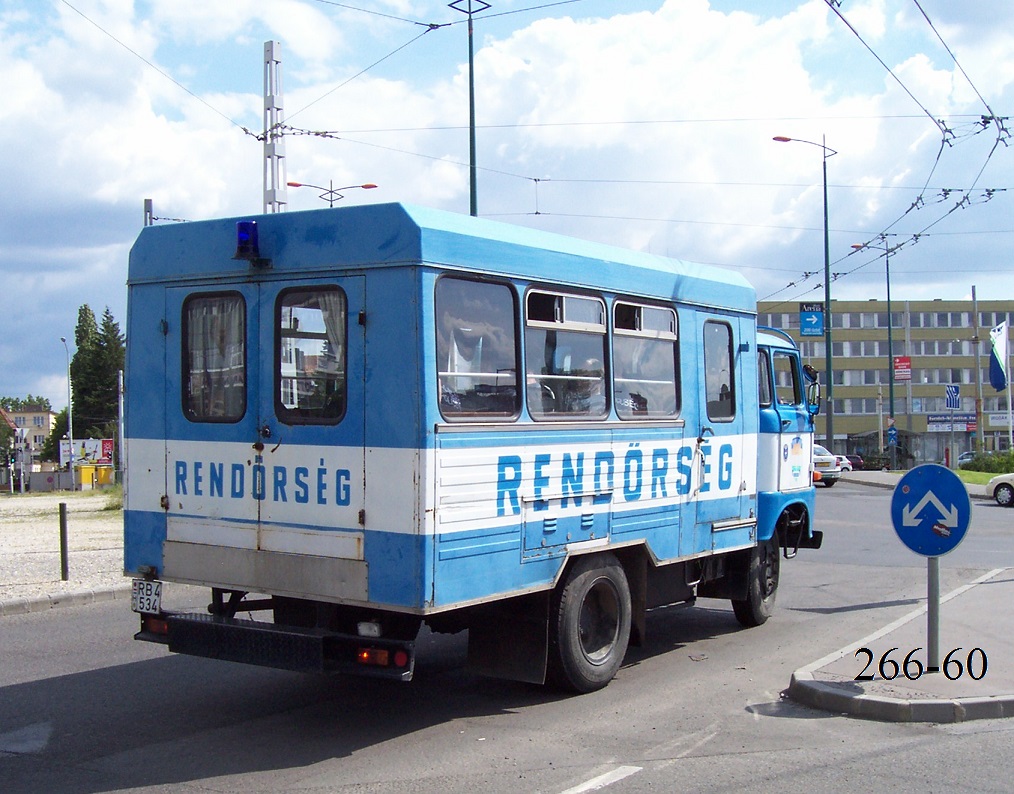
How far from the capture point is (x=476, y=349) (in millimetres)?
6613

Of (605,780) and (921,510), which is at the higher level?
(921,510)

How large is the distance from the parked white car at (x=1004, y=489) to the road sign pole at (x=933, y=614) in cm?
2363

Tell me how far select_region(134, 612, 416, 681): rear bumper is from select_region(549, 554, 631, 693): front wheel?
1201 mm

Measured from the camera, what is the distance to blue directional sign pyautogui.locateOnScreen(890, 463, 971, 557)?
7.35 m

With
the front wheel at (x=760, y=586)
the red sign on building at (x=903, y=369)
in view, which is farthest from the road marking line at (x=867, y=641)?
the red sign on building at (x=903, y=369)

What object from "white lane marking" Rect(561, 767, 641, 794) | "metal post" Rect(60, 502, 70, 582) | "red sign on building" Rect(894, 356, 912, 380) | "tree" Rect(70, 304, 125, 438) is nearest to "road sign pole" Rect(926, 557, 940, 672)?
"white lane marking" Rect(561, 767, 641, 794)

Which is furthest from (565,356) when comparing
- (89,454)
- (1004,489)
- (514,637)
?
(89,454)

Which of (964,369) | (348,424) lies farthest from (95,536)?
(964,369)

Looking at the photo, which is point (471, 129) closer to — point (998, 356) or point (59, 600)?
point (59, 600)

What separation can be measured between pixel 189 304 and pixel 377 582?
2.33 metres

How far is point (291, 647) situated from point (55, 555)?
1171 centimetres

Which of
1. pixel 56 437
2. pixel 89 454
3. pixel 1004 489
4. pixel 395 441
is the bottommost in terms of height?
pixel 1004 489

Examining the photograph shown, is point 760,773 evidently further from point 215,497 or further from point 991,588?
point 991,588

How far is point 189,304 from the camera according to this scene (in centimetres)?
712
